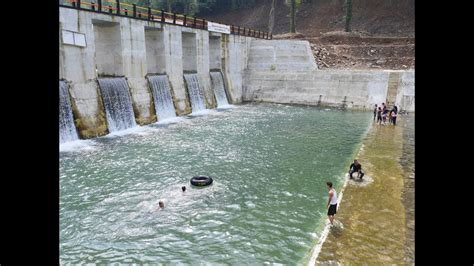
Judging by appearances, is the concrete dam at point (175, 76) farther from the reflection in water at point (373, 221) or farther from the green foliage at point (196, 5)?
the green foliage at point (196, 5)

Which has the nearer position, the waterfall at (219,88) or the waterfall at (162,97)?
the waterfall at (162,97)

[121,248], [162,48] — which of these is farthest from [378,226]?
[162,48]

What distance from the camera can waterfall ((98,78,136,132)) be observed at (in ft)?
78.1

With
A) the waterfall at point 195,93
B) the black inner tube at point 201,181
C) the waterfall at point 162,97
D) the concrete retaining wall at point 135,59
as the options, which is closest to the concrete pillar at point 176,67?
the concrete retaining wall at point 135,59

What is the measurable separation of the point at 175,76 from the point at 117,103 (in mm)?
7592

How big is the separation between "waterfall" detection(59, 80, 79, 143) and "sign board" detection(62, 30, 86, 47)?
2.41 m

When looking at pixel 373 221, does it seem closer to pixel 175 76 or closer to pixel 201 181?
pixel 201 181

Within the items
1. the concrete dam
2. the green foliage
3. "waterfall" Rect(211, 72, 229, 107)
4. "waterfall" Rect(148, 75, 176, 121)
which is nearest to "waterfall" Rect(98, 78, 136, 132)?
the concrete dam

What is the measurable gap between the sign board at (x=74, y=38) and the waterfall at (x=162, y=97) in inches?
271

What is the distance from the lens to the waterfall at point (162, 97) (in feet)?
93.9

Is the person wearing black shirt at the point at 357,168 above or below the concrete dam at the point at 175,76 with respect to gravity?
below
